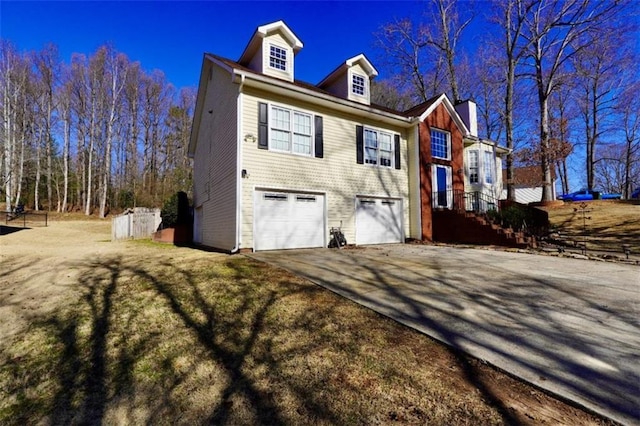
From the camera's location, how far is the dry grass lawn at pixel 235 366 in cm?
240

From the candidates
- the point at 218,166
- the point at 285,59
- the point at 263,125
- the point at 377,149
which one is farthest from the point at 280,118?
the point at 377,149

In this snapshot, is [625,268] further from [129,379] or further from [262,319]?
[129,379]

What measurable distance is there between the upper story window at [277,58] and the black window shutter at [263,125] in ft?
7.74

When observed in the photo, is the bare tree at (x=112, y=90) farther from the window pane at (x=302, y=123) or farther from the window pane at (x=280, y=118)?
the window pane at (x=302, y=123)

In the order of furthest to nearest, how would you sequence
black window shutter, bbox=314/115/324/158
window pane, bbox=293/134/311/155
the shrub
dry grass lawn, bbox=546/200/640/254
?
1. the shrub
2. dry grass lawn, bbox=546/200/640/254
3. black window shutter, bbox=314/115/324/158
4. window pane, bbox=293/134/311/155

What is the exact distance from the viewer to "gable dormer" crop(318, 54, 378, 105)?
1284cm

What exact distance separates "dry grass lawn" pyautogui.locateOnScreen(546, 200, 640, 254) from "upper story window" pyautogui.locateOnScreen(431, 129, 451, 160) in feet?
19.3

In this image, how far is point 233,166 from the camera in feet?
32.2

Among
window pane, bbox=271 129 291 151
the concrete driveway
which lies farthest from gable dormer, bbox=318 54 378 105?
the concrete driveway

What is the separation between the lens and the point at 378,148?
41.5 ft

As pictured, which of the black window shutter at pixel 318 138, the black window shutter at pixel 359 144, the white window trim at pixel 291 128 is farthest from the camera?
the black window shutter at pixel 359 144

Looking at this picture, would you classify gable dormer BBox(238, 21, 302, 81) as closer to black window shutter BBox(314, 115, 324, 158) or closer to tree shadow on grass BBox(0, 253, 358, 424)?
black window shutter BBox(314, 115, 324, 158)

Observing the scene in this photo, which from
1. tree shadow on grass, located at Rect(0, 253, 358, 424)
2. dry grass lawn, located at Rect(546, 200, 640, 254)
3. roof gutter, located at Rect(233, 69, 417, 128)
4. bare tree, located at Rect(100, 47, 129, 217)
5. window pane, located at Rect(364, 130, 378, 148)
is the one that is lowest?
tree shadow on grass, located at Rect(0, 253, 358, 424)

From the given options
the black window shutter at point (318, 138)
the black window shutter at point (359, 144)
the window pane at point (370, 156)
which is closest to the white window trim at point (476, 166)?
the window pane at point (370, 156)
